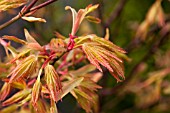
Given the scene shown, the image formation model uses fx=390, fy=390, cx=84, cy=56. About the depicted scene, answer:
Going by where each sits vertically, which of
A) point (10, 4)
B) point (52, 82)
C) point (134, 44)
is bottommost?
point (134, 44)

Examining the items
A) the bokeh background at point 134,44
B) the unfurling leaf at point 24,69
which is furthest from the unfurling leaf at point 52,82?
the bokeh background at point 134,44

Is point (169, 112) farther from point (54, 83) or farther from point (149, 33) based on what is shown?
point (54, 83)

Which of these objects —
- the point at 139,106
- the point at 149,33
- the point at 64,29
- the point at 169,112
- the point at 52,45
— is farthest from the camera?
the point at 64,29

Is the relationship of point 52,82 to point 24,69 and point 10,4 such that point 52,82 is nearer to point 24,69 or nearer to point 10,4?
point 24,69

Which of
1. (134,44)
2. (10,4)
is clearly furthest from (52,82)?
(134,44)

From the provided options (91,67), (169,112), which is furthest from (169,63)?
(91,67)
